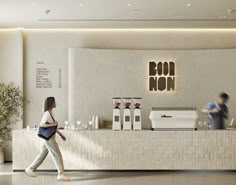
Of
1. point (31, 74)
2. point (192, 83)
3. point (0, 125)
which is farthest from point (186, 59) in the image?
point (0, 125)

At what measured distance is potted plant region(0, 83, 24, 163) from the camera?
43.4ft

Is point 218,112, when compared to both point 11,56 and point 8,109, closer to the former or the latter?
point 8,109

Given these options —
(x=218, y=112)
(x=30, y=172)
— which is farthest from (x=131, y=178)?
(x=218, y=112)

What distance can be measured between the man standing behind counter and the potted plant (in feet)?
13.9

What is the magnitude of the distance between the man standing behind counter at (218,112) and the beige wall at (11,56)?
4.36m

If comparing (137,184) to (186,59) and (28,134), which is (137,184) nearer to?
(28,134)

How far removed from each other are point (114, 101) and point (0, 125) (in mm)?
2976

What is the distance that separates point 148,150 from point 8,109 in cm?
354

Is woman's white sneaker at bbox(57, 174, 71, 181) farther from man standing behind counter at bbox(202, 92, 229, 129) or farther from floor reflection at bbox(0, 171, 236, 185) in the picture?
man standing behind counter at bbox(202, 92, 229, 129)

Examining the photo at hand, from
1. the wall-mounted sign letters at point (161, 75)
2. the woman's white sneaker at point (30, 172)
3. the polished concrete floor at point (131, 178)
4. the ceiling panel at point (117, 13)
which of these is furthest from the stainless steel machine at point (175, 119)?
the woman's white sneaker at point (30, 172)

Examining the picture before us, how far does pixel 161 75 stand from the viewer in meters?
13.4

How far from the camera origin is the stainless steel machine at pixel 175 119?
11.9 meters

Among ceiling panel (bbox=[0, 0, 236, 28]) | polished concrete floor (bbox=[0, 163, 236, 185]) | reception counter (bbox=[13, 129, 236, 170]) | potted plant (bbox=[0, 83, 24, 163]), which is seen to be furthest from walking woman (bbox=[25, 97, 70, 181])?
potted plant (bbox=[0, 83, 24, 163])

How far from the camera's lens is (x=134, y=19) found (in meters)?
12.1
